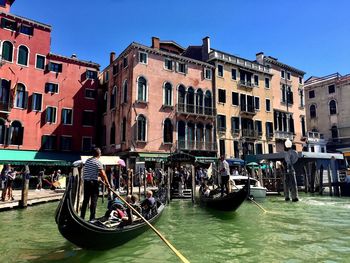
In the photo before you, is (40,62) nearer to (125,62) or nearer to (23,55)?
(23,55)

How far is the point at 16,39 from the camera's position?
2128cm

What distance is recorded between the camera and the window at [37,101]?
71.9ft

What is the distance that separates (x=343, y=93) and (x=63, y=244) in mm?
33859

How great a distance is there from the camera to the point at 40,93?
22.3m

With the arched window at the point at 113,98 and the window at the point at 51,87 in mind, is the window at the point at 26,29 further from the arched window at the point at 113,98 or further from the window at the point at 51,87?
the arched window at the point at 113,98

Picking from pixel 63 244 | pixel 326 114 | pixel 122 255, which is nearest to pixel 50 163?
pixel 63 244

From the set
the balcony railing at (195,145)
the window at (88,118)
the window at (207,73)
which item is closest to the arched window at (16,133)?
the window at (88,118)

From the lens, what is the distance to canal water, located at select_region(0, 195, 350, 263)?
598 cm

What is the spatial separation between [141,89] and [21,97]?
26.4ft

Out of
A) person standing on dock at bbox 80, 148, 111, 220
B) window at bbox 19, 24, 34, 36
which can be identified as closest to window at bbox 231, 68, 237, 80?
window at bbox 19, 24, 34, 36

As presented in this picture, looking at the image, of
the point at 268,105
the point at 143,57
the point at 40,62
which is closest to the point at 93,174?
the point at 143,57

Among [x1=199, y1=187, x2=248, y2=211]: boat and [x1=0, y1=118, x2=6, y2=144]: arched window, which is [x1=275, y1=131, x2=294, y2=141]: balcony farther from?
[x1=0, y1=118, x2=6, y2=144]: arched window

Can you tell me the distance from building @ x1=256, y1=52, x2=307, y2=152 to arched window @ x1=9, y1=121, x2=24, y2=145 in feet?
67.8

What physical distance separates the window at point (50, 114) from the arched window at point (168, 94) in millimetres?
7984
